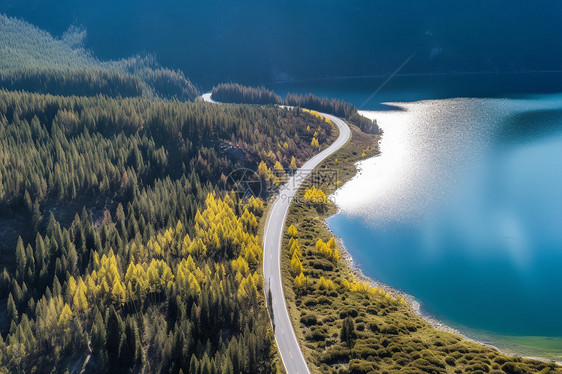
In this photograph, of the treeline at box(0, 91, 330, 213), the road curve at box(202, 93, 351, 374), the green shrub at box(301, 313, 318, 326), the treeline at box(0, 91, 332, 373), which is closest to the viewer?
the road curve at box(202, 93, 351, 374)

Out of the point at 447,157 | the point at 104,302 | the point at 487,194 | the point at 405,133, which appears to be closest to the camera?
the point at 104,302

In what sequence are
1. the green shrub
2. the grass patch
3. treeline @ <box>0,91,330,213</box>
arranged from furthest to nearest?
treeline @ <box>0,91,330,213</box> → the green shrub → the grass patch

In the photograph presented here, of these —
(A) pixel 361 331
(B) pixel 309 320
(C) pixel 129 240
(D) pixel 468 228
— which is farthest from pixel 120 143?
(D) pixel 468 228

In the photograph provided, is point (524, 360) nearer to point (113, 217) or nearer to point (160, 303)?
point (160, 303)

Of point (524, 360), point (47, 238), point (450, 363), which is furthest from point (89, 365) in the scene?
point (524, 360)

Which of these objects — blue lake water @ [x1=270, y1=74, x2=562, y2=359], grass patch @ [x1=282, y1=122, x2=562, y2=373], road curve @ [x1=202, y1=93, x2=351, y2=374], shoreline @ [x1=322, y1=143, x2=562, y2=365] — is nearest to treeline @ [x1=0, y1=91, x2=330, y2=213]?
road curve @ [x1=202, y1=93, x2=351, y2=374]

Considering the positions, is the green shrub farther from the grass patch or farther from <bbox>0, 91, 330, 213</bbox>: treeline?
<bbox>0, 91, 330, 213</bbox>: treeline
